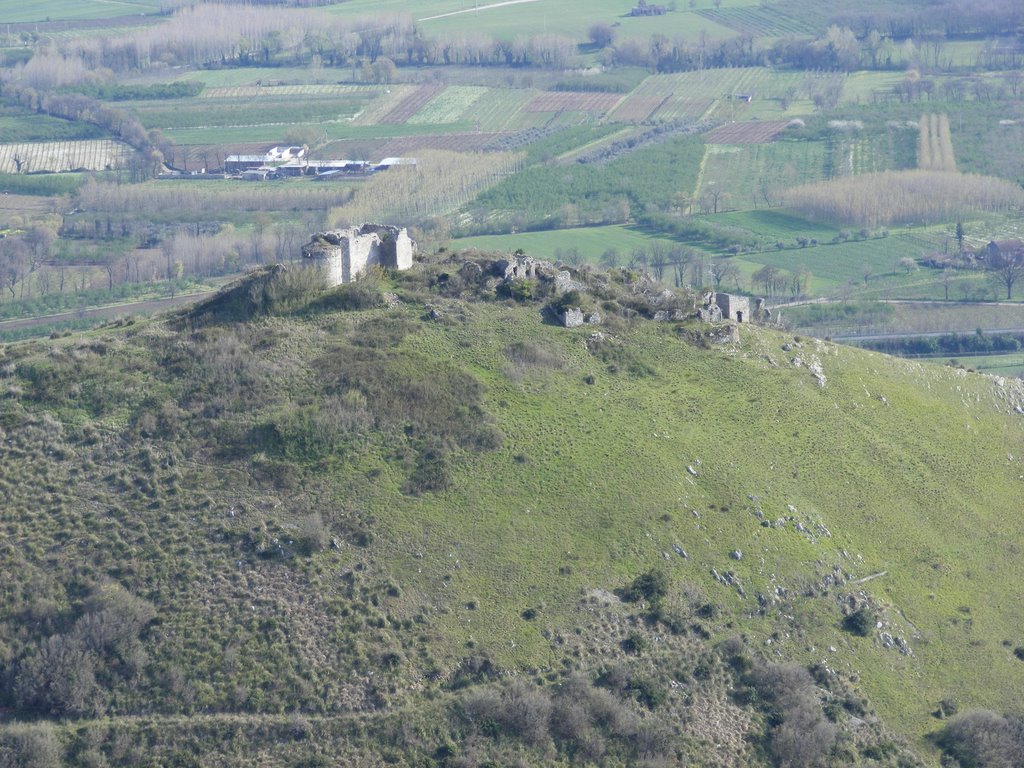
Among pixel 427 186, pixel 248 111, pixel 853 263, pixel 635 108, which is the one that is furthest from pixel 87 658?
pixel 248 111

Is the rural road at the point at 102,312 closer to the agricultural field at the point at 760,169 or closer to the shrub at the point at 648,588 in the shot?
the agricultural field at the point at 760,169

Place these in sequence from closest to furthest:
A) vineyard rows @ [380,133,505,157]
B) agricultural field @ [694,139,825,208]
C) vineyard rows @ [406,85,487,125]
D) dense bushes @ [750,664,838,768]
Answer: dense bushes @ [750,664,838,768] < agricultural field @ [694,139,825,208] < vineyard rows @ [380,133,505,157] < vineyard rows @ [406,85,487,125]

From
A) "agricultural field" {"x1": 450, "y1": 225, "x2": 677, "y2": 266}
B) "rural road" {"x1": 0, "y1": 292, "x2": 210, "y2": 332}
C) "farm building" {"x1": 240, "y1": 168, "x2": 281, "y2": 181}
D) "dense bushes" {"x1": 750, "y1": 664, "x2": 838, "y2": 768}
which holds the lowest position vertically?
"dense bushes" {"x1": 750, "y1": 664, "x2": 838, "y2": 768}

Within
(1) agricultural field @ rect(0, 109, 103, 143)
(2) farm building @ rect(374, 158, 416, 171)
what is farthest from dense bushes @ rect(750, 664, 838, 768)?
(1) agricultural field @ rect(0, 109, 103, 143)

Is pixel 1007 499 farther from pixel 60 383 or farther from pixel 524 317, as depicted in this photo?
pixel 60 383

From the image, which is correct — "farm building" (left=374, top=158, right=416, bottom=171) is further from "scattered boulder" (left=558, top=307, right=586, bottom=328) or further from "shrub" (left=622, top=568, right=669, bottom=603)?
"shrub" (left=622, top=568, right=669, bottom=603)

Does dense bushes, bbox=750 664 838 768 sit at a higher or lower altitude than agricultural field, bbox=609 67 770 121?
lower
